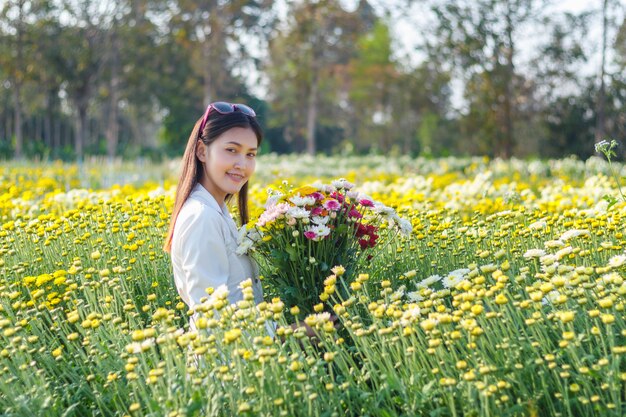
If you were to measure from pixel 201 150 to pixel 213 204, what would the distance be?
1.11 ft

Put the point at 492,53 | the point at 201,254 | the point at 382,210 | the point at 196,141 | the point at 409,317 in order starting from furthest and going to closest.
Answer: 1. the point at 492,53
2. the point at 196,141
3. the point at 382,210
4. the point at 201,254
5. the point at 409,317

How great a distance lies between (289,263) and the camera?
339cm

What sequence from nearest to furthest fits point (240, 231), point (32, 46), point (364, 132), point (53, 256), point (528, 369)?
1. point (528, 369)
2. point (240, 231)
3. point (53, 256)
4. point (32, 46)
5. point (364, 132)

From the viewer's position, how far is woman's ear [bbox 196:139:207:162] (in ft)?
11.4

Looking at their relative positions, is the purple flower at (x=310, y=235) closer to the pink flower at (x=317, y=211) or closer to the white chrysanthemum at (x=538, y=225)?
the pink flower at (x=317, y=211)

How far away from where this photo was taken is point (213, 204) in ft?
10.8

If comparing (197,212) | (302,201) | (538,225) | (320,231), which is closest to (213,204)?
(197,212)

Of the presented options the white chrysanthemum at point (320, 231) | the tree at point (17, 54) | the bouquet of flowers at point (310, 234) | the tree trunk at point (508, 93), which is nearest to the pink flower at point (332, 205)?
the bouquet of flowers at point (310, 234)

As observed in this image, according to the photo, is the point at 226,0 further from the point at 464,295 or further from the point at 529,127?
the point at 464,295

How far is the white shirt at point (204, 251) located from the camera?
3025mm

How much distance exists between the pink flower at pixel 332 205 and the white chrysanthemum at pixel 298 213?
0.13 metres

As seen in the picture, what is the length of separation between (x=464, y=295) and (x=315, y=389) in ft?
2.10

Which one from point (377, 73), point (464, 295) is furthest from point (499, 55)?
point (377, 73)

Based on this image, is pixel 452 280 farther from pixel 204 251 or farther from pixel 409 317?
pixel 204 251
